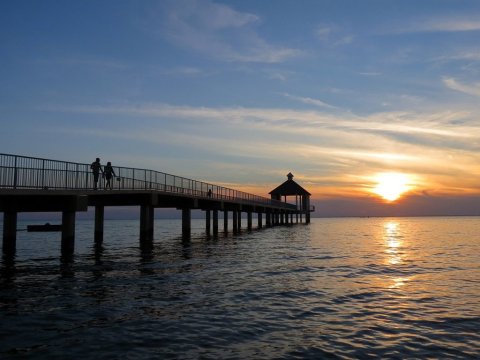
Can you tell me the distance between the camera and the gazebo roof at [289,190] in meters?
86.8

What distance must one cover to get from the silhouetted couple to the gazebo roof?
59.6m

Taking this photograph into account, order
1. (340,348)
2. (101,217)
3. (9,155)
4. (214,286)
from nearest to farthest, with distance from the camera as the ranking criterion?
(340,348)
(214,286)
(9,155)
(101,217)

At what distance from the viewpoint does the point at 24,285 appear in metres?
15.5

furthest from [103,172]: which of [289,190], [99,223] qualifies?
[289,190]

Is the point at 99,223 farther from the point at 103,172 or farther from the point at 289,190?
the point at 289,190

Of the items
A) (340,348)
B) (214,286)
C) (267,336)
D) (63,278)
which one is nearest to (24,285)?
(63,278)

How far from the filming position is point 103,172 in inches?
1127

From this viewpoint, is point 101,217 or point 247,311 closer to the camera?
point 247,311

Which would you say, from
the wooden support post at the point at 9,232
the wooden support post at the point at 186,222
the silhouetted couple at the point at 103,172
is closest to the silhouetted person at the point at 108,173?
the silhouetted couple at the point at 103,172

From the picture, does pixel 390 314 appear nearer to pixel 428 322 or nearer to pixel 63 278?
pixel 428 322

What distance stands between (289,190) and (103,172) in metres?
61.6

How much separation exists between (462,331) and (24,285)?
545 inches

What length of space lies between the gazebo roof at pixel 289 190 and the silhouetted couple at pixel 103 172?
196 feet

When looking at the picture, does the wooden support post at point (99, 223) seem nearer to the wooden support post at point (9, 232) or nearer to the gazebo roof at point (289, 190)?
the wooden support post at point (9, 232)
